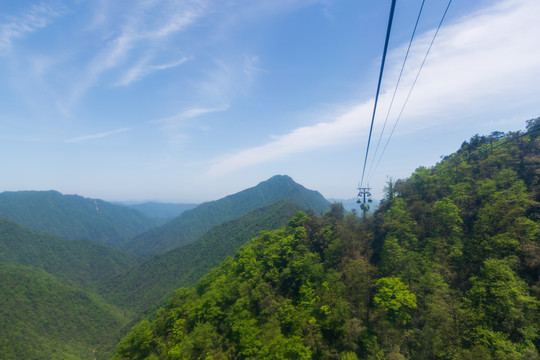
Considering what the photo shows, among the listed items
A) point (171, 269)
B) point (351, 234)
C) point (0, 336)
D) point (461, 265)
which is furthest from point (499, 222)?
point (171, 269)

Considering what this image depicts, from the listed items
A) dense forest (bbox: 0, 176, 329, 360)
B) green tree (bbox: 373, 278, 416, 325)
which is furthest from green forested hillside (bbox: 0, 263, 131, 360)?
green tree (bbox: 373, 278, 416, 325)

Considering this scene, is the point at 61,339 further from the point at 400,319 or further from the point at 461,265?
the point at 461,265

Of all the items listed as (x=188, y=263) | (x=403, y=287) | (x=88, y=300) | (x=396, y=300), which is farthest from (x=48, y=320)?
(x=403, y=287)

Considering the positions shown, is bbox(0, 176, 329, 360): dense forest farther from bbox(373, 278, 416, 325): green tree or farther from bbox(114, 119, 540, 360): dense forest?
bbox(373, 278, 416, 325): green tree

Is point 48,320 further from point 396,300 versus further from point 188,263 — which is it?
point 396,300

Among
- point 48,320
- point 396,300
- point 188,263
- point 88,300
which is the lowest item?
point 88,300
